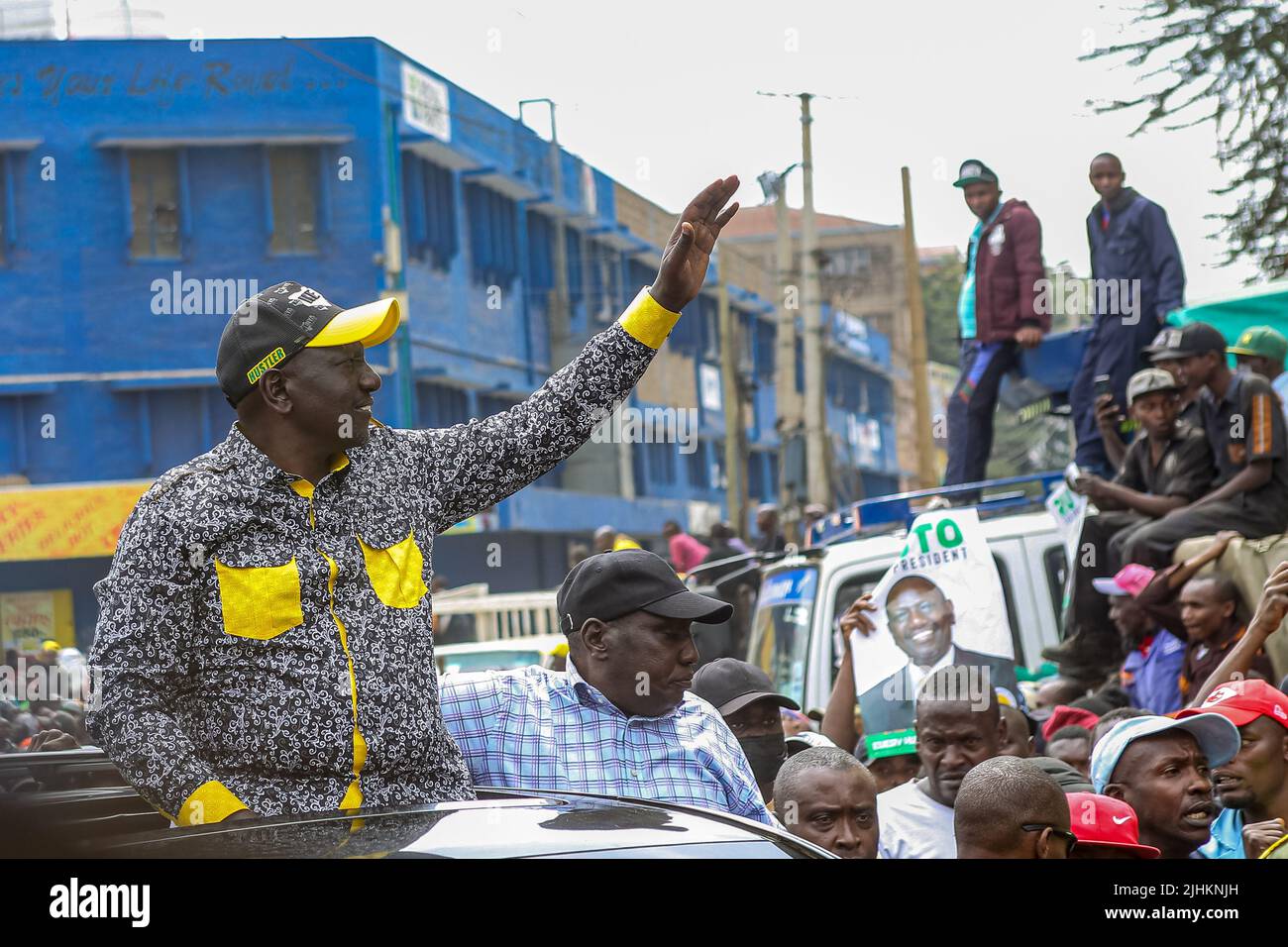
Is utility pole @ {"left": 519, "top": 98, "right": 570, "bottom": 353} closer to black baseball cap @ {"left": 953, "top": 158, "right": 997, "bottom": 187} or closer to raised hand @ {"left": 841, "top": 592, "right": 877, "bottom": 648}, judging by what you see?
black baseball cap @ {"left": 953, "top": 158, "right": 997, "bottom": 187}

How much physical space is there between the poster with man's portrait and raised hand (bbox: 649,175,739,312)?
2756 millimetres

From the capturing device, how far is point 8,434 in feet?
70.1

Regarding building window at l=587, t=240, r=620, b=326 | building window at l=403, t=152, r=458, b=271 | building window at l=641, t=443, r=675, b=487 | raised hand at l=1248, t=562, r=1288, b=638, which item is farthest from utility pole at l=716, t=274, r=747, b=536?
raised hand at l=1248, t=562, r=1288, b=638

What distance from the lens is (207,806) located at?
2.62 m

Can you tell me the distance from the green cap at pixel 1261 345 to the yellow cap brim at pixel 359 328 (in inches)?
197

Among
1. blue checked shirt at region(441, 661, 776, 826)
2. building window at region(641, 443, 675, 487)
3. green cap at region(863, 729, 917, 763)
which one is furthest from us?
building window at region(641, 443, 675, 487)

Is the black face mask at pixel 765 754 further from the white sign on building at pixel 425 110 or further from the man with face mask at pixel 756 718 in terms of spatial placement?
the white sign on building at pixel 425 110

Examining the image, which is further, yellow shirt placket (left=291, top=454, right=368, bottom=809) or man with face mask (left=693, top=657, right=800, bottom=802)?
man with face mask (left=693, top=657, right=800, bottom=802)

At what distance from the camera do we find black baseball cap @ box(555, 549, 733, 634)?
352cm

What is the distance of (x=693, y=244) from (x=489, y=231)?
22292 mm

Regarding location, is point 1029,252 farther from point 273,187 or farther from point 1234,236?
point 273,187

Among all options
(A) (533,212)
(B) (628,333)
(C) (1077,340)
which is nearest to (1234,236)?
(C) (1077,340)

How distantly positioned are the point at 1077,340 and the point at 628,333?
230 inches

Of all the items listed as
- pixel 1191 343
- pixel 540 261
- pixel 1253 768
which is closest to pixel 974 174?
pixel 1191 343
